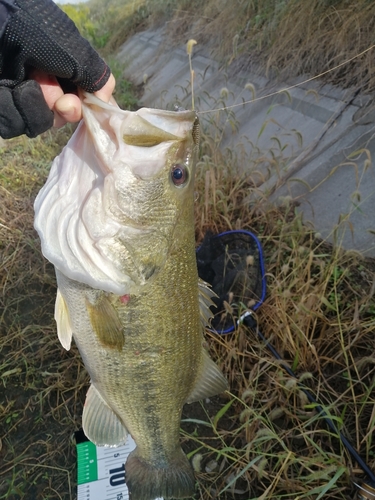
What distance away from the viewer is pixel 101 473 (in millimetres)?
2119

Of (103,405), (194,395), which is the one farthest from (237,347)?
(103,405)

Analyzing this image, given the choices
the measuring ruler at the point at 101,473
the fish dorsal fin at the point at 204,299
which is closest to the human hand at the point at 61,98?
the fish dorsal fin at the point at 204,299

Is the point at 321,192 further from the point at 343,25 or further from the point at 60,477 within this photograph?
the point at 60,477

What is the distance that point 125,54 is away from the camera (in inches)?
335

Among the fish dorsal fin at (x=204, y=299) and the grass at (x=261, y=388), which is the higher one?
the fish dorsal fin at (x=204, y=299)

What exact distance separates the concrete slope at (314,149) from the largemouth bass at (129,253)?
1144 millimetres

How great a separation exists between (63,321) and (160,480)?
2.63ft

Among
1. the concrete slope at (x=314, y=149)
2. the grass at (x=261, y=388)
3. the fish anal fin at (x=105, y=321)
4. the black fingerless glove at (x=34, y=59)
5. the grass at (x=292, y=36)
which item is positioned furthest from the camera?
the grass at (x=292, y=36)

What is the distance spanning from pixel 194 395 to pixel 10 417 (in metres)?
1.48

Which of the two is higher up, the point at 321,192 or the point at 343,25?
the point at 343,25

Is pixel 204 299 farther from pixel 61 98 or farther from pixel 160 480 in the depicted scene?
pixel 61 98

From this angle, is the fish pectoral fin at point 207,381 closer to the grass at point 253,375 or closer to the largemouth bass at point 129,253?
the largemouth bass at point 129,253

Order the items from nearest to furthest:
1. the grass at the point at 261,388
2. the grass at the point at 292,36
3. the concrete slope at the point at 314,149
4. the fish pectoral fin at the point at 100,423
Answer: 1. the fish pectoral fin at the point at 100,423
2. the grass at the point at 261,388
3. the concrete slope at the point at 314,149
4. the grass at the point at 292,36

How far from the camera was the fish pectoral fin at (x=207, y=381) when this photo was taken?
1636 mm
